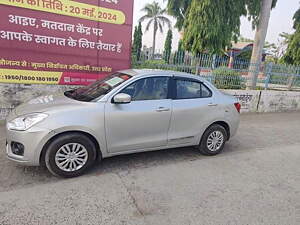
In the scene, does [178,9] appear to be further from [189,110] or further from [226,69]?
[189,110]

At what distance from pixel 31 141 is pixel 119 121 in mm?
1170

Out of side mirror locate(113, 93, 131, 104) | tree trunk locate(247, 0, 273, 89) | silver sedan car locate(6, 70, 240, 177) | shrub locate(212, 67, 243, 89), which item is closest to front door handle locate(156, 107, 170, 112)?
silver sedan car locate(6, 70, 240, 177)

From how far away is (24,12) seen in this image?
16.0 feet

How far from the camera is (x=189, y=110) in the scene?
3.61m

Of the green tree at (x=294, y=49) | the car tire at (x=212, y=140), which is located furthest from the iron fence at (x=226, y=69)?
the green tree at (x=294, y=49)

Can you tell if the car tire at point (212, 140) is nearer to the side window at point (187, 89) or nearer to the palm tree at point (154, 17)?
the side window at point (187, 89)

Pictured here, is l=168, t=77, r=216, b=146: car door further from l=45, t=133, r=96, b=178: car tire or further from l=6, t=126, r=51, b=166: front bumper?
l=6, t=126, r=51, b=166: front bumper

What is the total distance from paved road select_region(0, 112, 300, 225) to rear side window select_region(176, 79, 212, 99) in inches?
45.9

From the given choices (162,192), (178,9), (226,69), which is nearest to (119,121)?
(162,192)

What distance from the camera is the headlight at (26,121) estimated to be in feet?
8.86

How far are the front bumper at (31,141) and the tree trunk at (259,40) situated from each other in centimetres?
798

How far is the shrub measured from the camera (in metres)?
7.71

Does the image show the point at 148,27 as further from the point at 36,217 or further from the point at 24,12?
the point at 36,217

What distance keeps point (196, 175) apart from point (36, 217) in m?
2.21
